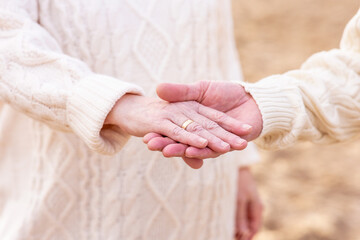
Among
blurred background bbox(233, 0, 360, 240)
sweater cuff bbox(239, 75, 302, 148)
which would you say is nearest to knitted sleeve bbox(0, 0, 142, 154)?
sweater cuff bbox(239, 75, 302, 148)

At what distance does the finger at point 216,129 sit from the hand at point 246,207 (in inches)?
20.0

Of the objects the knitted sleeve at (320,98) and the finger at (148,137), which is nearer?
the finger at (148,137)

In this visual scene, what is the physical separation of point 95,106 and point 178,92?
0.47 feet

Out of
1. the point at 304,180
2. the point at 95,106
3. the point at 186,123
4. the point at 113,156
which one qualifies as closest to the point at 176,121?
the point at 186,123

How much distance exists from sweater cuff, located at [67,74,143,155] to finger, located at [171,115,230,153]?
0.10m

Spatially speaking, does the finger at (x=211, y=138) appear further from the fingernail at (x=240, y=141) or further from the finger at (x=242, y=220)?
the finger at (x=242, y=220)

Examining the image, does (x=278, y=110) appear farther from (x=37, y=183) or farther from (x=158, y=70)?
(x=37, y=183)

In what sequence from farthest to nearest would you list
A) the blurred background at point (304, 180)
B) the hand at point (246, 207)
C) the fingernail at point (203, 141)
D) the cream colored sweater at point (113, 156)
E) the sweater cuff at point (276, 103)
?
1. the blurred background at point (304, 180)
2. the hand at point (246, 207)
3. the cream colored sweater at point (113, 156)
4. the sweater cuff at point (276, 103)
5. the fingernail at point (203, 141)

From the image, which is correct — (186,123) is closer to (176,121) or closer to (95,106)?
(176,121)

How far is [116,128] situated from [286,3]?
15.5 feet

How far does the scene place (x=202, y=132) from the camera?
81 centimetres

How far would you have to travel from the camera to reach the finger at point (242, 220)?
1.33 m

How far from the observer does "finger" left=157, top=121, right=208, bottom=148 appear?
0.78m

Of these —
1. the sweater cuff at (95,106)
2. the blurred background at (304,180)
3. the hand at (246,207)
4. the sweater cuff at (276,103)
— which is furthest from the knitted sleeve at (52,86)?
the blurred background at (304,180)
